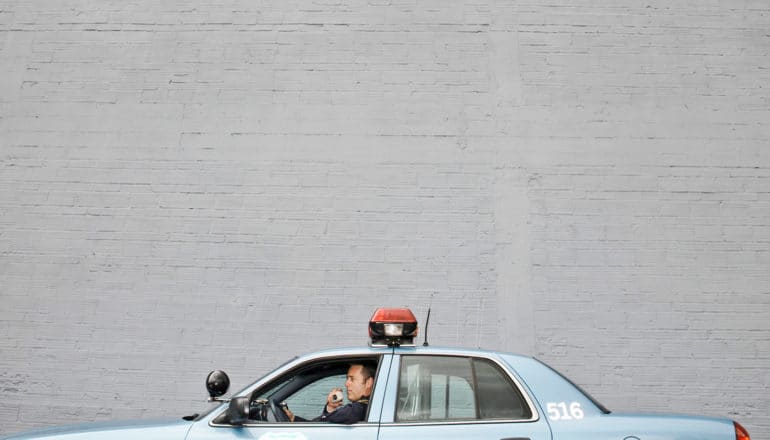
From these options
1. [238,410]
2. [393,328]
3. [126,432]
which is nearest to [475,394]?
[393,328]

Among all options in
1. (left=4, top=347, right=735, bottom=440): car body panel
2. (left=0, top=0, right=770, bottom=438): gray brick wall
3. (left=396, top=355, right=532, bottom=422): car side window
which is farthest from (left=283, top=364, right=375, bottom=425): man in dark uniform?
(left=0, top=0, right=770, bottom=438): gray brick wall

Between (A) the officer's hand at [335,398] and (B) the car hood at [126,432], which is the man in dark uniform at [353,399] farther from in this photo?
(B) the car hood at [126,432]

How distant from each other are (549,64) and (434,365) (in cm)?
526

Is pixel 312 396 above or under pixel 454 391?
under

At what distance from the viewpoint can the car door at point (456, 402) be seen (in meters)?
3.75

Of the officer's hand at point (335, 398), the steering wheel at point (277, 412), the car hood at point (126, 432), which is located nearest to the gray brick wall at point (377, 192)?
the officer's hand at point (335, 398)

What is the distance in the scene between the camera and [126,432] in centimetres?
388

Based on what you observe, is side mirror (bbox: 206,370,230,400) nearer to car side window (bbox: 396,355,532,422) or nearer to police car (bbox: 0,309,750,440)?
police car (bbox: 0,309,750,440)

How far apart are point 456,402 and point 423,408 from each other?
19 centimetres

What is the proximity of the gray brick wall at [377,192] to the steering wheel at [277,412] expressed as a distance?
10.8 ft

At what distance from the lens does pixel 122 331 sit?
7.62 meters

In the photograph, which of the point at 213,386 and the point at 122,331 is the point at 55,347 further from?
the point at 213,386

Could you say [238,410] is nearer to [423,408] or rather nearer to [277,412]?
[277,412]

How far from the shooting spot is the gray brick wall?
7477 millimetres
